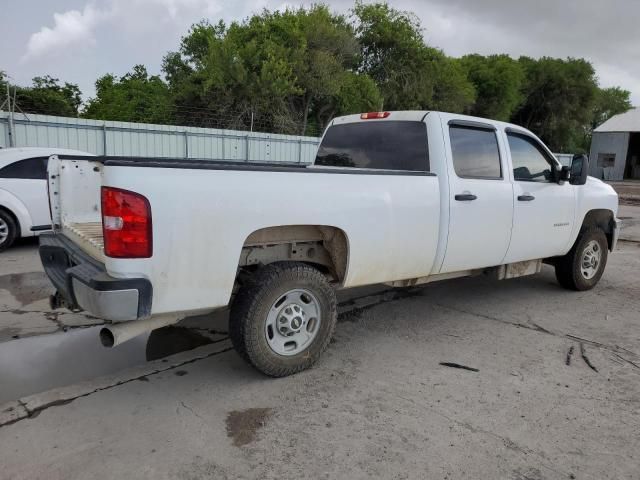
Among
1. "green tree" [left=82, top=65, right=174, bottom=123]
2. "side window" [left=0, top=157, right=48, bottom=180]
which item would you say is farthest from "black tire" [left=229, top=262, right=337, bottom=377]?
"green tree" [left=82, top=65, right=174, bottom=123]

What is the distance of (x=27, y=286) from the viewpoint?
6078mm

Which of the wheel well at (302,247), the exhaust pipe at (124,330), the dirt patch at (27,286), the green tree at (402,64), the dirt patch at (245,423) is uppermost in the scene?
the green tree at (402,64)

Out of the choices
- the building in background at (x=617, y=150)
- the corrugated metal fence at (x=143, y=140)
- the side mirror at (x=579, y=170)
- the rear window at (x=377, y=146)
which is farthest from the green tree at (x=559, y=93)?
the rear window at (x=377, y=146)

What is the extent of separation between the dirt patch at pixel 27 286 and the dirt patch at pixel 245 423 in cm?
343

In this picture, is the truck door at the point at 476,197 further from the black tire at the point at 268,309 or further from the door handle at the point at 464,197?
the black tire at the point at 268,309

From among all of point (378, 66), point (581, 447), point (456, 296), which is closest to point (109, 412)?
point (581, 447)

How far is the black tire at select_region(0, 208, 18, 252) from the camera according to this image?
7868 millimetres

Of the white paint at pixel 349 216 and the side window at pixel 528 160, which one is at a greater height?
the side window at pixel 528 160

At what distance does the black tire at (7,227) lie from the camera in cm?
787

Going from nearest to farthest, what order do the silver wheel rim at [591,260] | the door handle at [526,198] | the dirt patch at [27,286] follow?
the door handle at [526,198] < the dirt patch at [27,286] < the silver wheel rim at [591,260]

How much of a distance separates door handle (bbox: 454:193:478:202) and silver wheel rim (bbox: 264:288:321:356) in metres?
1.60

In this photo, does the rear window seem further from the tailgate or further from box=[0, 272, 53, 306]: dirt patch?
box=[0, 272, 53, 306]: dirt patch

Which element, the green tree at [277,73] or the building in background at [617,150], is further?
the building in background at [617,150]

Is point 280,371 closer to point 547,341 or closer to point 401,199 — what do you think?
point 401,199
